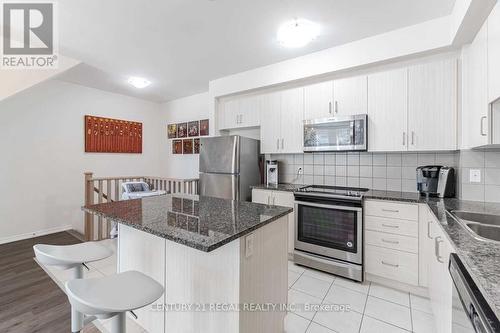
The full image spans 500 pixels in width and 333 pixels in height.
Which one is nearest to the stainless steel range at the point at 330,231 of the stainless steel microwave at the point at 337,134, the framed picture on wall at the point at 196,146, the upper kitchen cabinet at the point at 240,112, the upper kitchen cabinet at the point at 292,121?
the stainless steel microwave at the point at 337,134

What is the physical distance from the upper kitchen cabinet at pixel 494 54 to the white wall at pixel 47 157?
5454 millimetres

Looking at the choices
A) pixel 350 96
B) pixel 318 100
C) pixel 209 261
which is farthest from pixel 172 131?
pixel 209 261

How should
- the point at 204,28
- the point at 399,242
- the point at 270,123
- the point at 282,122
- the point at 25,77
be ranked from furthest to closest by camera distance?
the point at 270,123 → the point at 282,122 → the point at 25,77 → the point at 204,28 → the point at 399,242

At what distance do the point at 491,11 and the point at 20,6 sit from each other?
403 cm

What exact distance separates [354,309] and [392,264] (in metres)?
0.64

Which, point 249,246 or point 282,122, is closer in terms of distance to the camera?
point 249,246

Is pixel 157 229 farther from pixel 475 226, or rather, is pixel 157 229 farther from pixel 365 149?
pixel 365 149

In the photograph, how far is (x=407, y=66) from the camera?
101 inches

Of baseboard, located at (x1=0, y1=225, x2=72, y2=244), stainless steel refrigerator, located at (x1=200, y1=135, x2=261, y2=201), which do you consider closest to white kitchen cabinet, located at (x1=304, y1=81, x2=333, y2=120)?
stainless steel refrigerator, located at (x1=200, y1=135, x2=261, y2=201)

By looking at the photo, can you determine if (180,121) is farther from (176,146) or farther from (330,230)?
(330,230)

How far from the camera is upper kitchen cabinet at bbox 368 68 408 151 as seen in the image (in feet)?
8.19

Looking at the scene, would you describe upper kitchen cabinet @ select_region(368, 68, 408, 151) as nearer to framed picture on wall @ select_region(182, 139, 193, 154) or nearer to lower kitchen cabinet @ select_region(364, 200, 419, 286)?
lower kitchen cabinet @ select_region(364, 200, 419, 286)

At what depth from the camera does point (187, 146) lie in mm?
5203

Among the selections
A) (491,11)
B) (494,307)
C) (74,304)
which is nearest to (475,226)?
(494,307)
